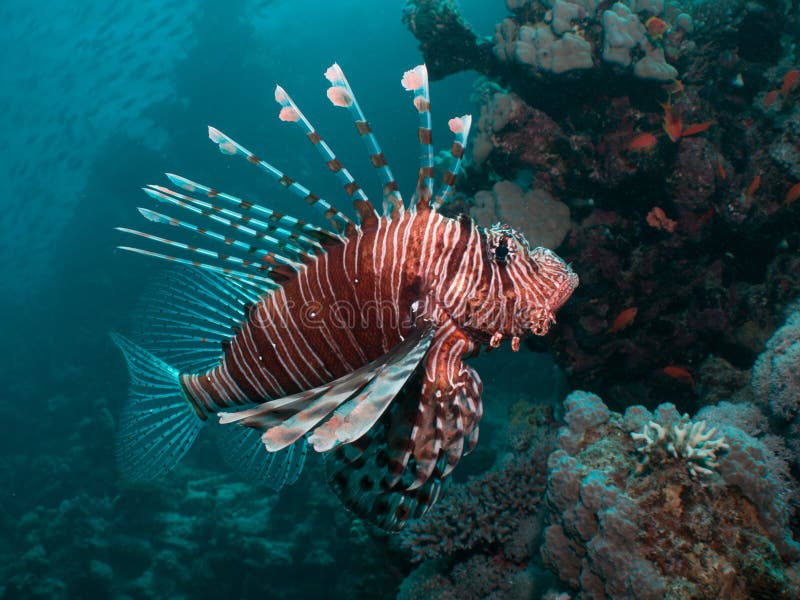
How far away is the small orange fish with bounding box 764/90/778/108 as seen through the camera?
5.97m

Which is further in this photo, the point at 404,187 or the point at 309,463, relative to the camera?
the point at 404,187

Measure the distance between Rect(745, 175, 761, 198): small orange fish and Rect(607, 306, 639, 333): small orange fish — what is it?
1928 millimetres

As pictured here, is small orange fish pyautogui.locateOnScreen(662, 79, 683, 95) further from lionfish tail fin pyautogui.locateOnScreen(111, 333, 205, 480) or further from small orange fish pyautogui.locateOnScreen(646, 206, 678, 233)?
lionfish tail fin pyautogui.locateOnScreen(111, 333, 205, 480)

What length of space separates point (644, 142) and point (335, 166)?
15.7 feet

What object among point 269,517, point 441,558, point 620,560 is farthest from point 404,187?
point 620,560

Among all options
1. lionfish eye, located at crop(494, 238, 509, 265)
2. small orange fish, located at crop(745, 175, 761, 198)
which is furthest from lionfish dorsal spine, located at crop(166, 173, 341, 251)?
small orange fish, located at crop(745, 175, 761, 198)

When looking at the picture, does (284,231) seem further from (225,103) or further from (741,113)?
(225,103)

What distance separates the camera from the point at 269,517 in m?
10.2

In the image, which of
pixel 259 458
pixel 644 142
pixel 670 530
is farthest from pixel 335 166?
pixel 644 142

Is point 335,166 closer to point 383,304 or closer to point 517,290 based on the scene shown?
point 383,304

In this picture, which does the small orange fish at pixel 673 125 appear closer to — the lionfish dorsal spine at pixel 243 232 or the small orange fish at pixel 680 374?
the small orange fish at pixel 680 374

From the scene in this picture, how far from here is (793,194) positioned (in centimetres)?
516

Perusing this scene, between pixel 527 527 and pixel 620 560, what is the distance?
6.61 feet

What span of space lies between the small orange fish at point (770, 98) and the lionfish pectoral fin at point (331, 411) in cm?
694
